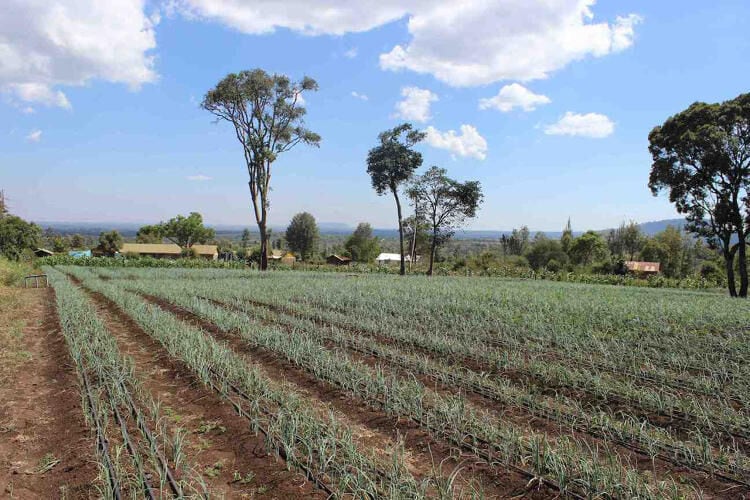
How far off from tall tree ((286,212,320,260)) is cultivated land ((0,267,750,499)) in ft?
239

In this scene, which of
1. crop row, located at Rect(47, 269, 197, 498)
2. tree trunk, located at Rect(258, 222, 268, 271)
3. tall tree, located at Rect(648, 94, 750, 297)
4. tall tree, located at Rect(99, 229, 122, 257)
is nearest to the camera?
crop row, located at Rect(47, 269, 197, 498)

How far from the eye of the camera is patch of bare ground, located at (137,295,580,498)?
10.9 ft

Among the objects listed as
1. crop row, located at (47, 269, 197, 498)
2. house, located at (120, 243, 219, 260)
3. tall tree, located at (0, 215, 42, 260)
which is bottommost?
crop row, located at (47, 269, 197, 498)

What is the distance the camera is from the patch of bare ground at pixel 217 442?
3334 mm

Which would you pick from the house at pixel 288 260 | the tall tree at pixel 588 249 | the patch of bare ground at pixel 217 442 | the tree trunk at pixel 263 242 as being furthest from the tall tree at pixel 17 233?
the tall tree at pixel 588 249

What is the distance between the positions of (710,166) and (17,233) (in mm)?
54303

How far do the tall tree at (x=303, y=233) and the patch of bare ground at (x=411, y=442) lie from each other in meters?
76.8

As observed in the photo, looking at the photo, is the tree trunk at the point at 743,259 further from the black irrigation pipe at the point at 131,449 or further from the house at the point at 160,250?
the house at the point at 160,250

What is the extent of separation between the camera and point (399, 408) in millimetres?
4613

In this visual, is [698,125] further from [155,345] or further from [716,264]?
[716,264]

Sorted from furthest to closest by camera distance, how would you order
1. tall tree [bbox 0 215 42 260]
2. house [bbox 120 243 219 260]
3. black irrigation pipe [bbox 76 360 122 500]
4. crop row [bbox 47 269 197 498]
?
house [bbox 120 243 219 260] < tall tree [bbox 0 215 42 260] < crop row [bbox 47 269 197 498] < black irrigation pipe [bbox 76 360 122 500]

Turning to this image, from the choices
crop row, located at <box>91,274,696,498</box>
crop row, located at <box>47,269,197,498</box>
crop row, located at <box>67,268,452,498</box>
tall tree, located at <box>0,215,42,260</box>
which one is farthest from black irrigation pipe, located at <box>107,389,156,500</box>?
tall tree, located at <box>0,215,42,260</box>

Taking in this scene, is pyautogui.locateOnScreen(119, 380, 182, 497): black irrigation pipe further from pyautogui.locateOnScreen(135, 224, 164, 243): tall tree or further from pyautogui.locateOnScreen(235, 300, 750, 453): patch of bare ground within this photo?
pyautogui.locateOnScreen(135, 224, 164, 243): tall tree

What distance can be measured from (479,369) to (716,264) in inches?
1807
